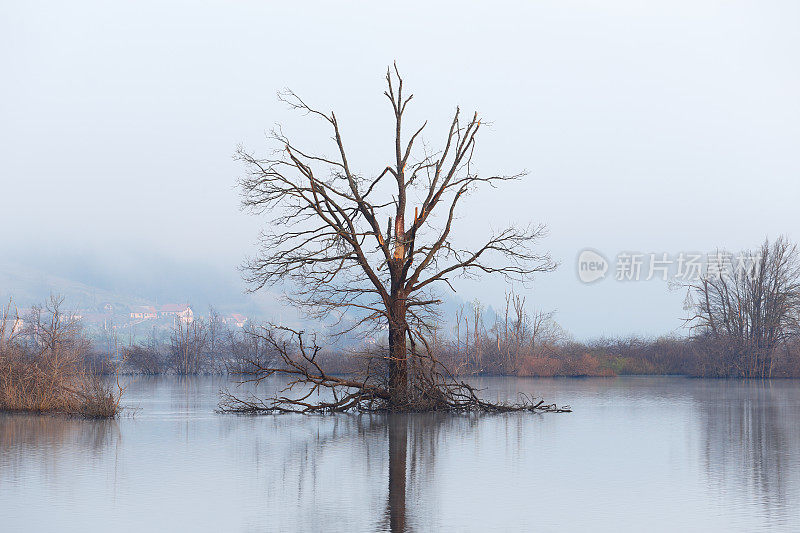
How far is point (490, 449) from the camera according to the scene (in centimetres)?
1498

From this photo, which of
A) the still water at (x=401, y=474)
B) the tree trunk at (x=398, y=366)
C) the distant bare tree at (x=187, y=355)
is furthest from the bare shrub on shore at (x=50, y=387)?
the distant bare tree at (x=187, y=355)

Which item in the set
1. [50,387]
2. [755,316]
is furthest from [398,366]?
[755,316]

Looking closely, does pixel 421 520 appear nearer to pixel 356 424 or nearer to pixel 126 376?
pixel 356 424

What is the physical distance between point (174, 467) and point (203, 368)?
51.9m

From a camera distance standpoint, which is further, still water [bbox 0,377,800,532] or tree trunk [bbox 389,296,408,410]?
tree trunk [bbox 389,296,408,410]

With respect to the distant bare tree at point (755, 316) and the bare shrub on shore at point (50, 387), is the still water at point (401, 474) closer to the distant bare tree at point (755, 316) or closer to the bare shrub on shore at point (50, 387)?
the bare shrub on shore at point (50, 387)

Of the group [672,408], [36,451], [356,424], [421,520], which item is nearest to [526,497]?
[421,520]

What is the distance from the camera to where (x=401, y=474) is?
38.8 ft

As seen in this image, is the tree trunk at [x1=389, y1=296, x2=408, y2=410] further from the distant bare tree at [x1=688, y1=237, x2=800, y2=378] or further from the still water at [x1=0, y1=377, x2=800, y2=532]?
the distant bare tree at [x1=688, y1=237, x2=800, y2=378]

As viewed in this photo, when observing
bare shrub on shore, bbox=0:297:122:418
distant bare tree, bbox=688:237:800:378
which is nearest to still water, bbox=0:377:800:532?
bare shrub on shore, bbox=0:297:122:418

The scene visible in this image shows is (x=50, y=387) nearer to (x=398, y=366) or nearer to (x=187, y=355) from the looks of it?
(x=398, y=366)

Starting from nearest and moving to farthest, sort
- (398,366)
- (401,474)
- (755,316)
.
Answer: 1. (401,474)
2. (398,366)
3. (755,316)

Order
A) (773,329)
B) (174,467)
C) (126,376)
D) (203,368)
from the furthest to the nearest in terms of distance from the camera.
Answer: (203,368) < (126,376) < (773,329) < (174,467)

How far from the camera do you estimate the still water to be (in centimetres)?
880
